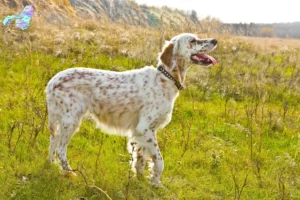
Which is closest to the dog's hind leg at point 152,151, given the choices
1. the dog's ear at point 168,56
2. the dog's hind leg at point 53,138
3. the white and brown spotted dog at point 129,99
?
the white and brown spotted dog at point 129,99

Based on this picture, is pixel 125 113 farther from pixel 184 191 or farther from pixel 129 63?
pixel 129 63

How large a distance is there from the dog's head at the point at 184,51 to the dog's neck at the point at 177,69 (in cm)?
1

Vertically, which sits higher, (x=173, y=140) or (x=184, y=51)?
(x=184, y=51)

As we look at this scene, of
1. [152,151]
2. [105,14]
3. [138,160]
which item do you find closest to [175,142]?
[138,160]

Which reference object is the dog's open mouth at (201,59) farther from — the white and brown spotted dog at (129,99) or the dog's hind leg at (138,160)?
the dog's hind leg at (138,160)

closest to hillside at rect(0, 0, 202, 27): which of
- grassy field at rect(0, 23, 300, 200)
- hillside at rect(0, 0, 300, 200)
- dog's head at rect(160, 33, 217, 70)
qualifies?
hillside at rect(0, 0, 300, 200)

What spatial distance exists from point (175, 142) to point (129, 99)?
138 cm

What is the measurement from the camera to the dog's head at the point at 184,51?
4.57 meters

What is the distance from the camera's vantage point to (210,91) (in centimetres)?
813

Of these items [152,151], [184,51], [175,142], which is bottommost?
[175,142]

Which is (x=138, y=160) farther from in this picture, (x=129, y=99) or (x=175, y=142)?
(x=175, y=142)

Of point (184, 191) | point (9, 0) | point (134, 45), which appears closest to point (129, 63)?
point (134, 45)

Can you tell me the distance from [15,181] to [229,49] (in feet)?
33.2

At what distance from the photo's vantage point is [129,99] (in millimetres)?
4422
